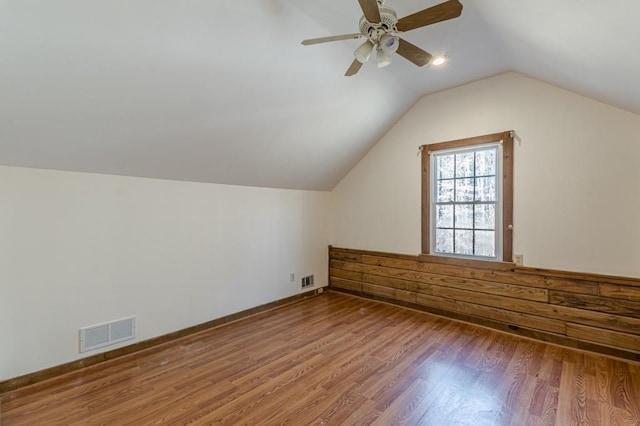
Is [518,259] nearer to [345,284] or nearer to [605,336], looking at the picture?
[605,336]

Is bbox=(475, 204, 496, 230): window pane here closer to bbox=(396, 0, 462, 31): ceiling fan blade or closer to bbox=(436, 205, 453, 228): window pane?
bbox=(436, 205, 453, 228): window pane

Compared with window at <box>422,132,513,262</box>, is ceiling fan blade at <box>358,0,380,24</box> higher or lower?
higher

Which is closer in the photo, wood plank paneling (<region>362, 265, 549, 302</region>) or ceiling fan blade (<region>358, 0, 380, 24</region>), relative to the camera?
ceiling fan blade (<region>358, 0, 380, 24</region>)

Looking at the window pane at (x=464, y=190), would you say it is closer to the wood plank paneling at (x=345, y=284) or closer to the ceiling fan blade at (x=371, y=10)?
the wood plank paneling at (x=345, y=284)

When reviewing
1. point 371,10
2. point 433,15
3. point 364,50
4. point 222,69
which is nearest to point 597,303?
point 433,15

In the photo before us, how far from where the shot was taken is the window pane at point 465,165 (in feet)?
11.9

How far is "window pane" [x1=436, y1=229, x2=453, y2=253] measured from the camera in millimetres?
3781

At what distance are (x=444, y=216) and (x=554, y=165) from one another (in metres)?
1.24

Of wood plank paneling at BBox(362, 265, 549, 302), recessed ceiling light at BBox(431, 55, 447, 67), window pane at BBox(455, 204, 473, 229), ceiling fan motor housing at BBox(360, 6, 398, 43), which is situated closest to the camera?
ceiling fan motor housing at BBox(360, 6, 398, 43)

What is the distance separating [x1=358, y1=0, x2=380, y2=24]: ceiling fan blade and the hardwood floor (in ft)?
8.11

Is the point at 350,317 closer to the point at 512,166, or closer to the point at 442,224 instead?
the point at 442,224

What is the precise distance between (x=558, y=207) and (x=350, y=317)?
8.41 feet

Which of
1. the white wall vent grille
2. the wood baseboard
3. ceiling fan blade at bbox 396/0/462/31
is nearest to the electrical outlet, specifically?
ceiling fan blade at bbox 396/0/462/31

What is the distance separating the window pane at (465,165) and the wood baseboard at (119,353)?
2996mm
